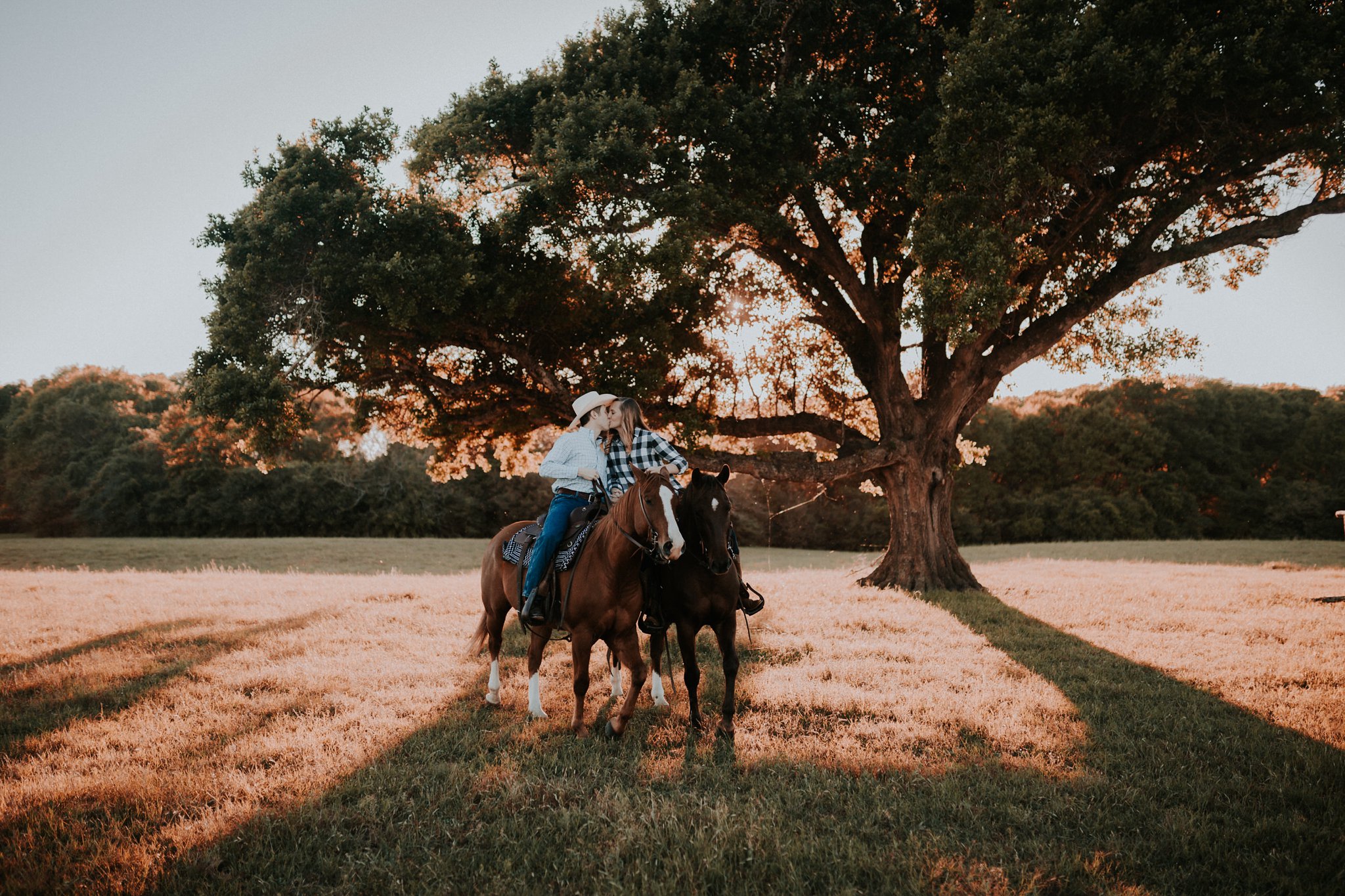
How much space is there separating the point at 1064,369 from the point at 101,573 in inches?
1156

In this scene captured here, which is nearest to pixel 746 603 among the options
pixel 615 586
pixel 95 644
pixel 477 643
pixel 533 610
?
pixel 615 586

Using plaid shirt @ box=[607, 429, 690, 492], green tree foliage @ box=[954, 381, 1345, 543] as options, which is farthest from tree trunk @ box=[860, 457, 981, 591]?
green tree foliage @ box=[954, 381, 1345, 543]

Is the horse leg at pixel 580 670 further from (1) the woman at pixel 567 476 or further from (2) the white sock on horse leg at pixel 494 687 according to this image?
(2) the white sock on horse leg at pixel 494 687

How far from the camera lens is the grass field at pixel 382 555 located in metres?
24.1

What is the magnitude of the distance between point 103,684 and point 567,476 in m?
6.39

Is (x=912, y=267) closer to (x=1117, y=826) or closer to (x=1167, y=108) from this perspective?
(x=1167, y=108)

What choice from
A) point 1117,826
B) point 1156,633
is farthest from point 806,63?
point 1117,826

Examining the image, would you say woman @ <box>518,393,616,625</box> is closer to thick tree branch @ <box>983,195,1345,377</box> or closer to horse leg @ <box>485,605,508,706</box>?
horse leg @ <box>485,605,508,706</box>

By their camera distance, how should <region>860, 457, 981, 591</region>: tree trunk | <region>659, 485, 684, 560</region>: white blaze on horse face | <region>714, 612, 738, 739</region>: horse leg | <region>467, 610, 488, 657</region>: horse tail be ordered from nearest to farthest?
<region>659, 485, 684, 560</region>: white blaze on horse face
<region>714, 612, 738, 739</region>: horse leg
<region>467, 610, 488, 657</region>: horse tail
<region>860, 457, 981, 591</region>: tree trunk

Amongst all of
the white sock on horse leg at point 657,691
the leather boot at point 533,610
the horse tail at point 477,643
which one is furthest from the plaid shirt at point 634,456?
the horse tail at point 477,643

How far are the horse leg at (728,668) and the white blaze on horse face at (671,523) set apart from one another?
4.92 feet

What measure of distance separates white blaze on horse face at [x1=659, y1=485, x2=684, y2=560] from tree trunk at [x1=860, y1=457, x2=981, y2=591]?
36.6ft

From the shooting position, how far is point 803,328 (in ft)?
55.1

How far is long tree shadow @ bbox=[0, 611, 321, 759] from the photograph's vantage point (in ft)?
20.0
